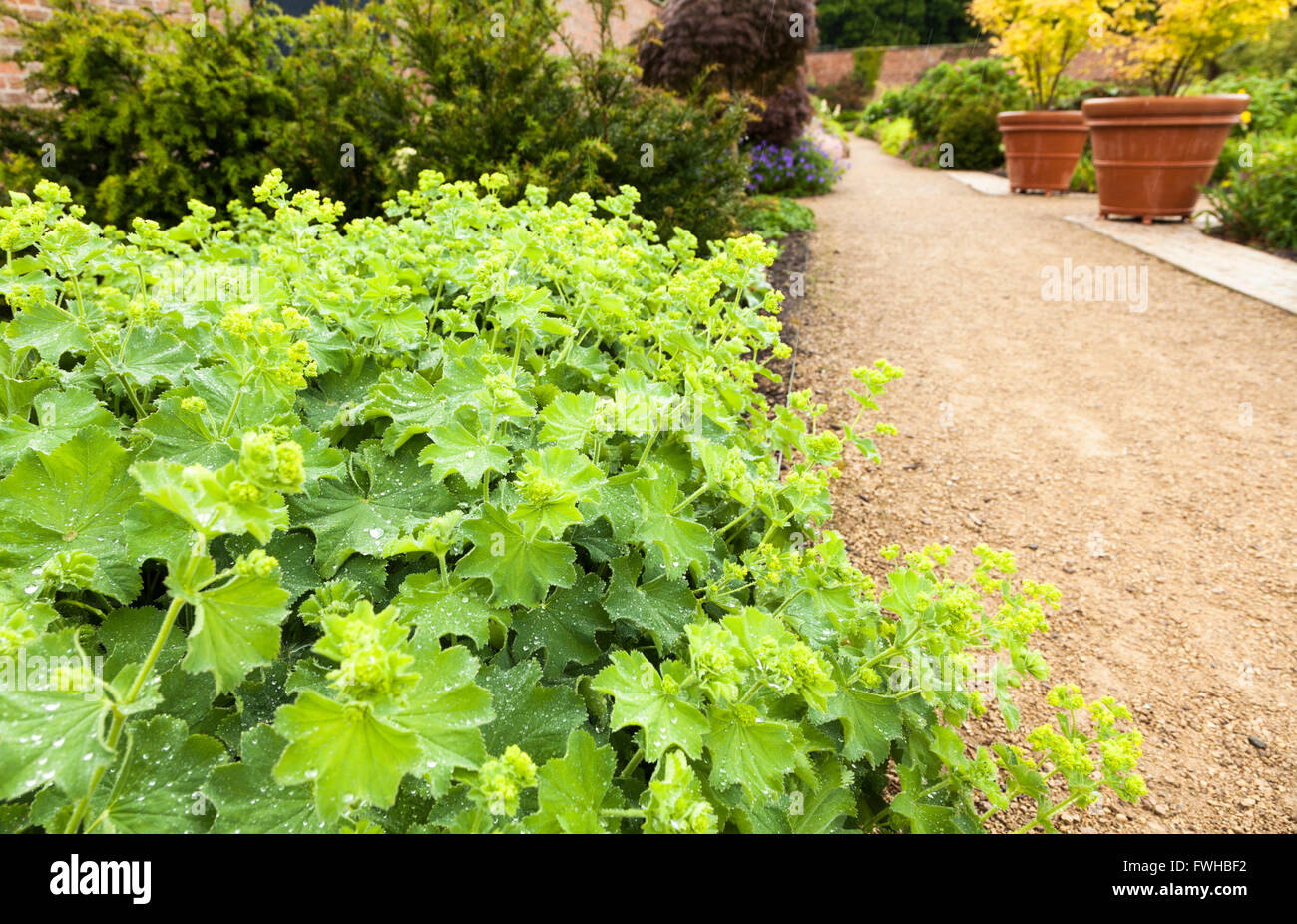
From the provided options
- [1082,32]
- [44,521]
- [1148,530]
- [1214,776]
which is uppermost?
[1082,32]

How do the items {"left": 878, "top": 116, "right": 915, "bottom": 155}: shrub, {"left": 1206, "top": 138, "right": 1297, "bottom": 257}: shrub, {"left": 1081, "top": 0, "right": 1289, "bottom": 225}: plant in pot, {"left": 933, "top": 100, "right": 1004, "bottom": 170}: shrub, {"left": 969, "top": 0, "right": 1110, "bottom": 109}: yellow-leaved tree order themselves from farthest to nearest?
1. {"left": 878, "top": 116, "right": 915, "bottom": 155}: shrub
2. {"left": 933, "top": 100, "right": 1004, "bottom": 170}: shrub
3. {"left": 969, "top": 0, "right": 1110, "bottom": 109}: yellow-leaved tree
4. {"left": 1081, "top": 0, "right": 1289, "bottom": 225}: plant in pot
5. {"left": 1206, "top": 138, "right": 1297, "bottom": 257}: shrub

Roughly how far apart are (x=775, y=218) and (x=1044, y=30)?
648cm

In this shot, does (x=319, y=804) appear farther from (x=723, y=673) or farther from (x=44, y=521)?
(x=44, y=521)

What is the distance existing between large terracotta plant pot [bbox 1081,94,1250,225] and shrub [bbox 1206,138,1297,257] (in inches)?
18.2

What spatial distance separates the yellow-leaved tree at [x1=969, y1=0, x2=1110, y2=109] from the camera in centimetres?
1024

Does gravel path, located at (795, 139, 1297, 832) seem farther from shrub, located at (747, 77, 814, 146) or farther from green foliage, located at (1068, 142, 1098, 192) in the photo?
green foliage, located at (1068, 142, 1098, 192)

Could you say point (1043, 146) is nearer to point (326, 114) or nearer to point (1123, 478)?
point (1123, 478)

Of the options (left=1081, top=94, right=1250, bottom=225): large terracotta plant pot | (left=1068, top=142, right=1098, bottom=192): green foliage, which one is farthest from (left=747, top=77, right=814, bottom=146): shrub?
(left=1068, top=142, right=1098, bottom=192): green foliage

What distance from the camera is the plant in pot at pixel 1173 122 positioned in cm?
819

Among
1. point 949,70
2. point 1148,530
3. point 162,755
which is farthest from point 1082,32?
point 162,755

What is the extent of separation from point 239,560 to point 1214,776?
9.05ft

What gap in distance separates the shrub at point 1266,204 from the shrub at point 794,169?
5067 millimetres

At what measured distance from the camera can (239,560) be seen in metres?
1.03

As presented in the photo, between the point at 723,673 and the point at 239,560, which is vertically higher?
the point at 239,560
